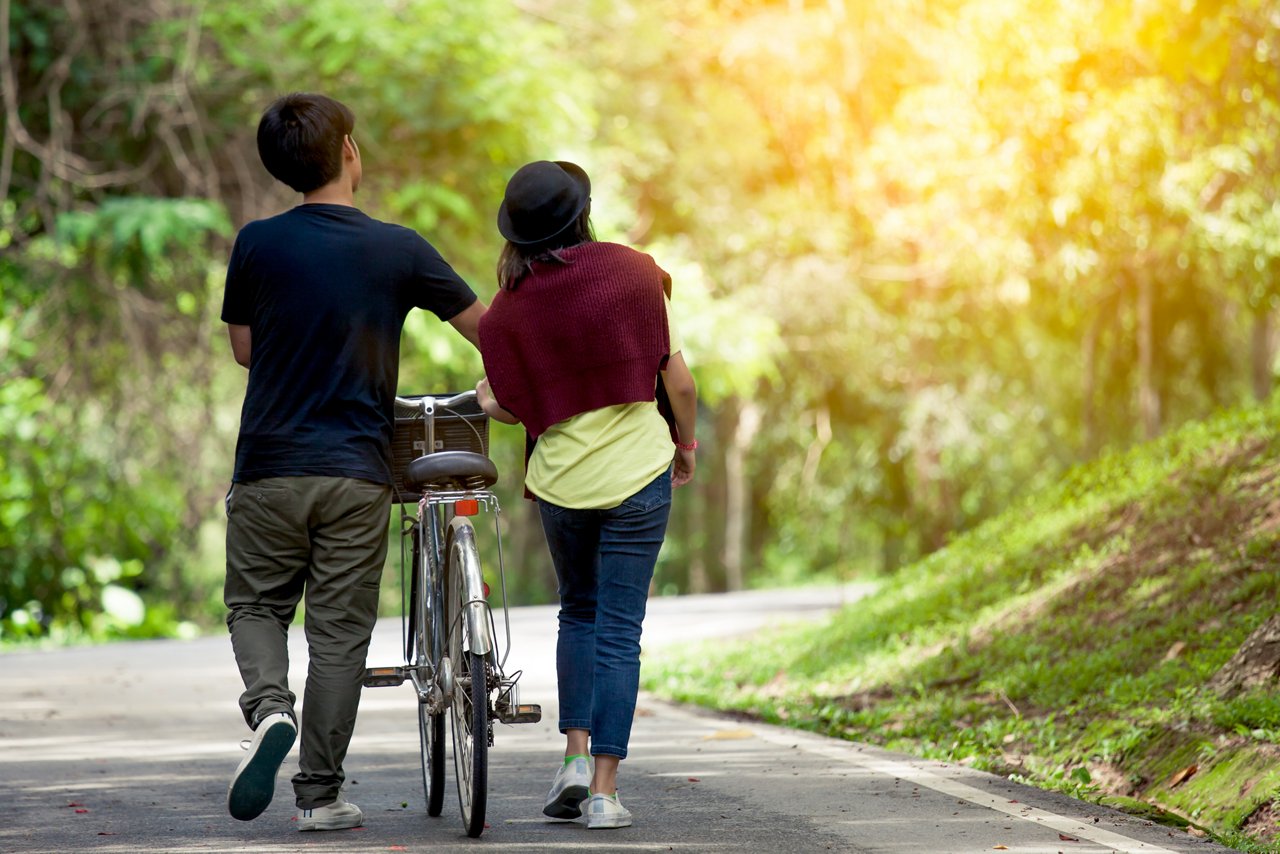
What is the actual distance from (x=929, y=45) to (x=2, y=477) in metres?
14.0

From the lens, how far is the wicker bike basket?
232 inches

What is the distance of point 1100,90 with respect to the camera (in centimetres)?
1641

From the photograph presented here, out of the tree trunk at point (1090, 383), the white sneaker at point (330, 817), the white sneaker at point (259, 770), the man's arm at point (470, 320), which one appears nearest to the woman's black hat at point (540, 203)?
the man's arm at point (470, 320)

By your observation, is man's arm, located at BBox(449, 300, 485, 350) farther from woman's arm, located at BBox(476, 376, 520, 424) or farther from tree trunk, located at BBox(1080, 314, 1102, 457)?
tree trunk, located at BBox(1080, 314, 1102, 457)

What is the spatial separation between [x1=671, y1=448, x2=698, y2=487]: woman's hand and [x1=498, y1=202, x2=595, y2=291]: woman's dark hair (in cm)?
73

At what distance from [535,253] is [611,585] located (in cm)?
104

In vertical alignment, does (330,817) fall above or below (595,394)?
below

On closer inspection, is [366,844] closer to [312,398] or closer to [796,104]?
[312,398]

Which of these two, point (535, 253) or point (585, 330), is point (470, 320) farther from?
point (585, 330)

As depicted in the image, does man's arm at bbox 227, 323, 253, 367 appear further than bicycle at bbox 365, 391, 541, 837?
Yes

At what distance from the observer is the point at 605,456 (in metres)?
5.58

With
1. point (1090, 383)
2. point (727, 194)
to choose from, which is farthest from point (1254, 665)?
point (727, 194)

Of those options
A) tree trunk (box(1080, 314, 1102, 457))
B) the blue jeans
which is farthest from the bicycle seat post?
tree trunk (box(1080, 314, 1102, 457))

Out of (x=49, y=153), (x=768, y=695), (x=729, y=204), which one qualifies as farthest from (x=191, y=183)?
(x=729, y=204)
